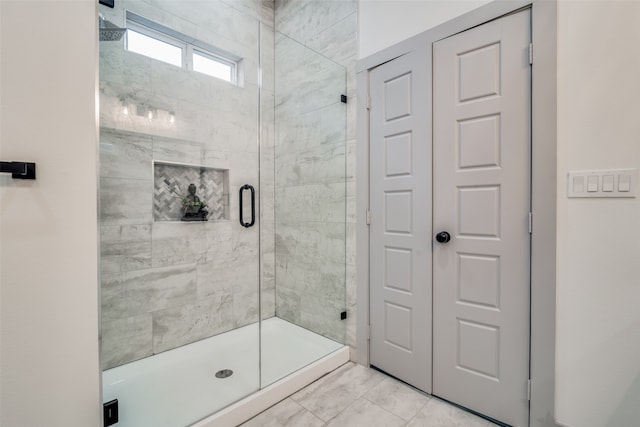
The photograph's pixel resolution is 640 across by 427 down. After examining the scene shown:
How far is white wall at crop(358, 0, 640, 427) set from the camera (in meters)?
1.18

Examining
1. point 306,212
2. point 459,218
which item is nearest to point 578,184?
point 459,218

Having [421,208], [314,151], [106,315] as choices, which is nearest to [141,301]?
[106,315]

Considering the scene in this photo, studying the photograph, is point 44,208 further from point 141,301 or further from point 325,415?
point 325,415

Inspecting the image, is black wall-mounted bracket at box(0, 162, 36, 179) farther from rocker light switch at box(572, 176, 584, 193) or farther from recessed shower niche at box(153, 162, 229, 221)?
rocker light switch at box(572, 176, 584, 193)

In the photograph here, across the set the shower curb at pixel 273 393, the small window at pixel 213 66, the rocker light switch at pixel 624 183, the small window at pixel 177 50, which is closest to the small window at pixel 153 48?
the small window at pixel 177 50

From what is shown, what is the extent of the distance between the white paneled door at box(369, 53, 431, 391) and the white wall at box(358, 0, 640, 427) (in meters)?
0.63

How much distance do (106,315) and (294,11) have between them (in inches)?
113

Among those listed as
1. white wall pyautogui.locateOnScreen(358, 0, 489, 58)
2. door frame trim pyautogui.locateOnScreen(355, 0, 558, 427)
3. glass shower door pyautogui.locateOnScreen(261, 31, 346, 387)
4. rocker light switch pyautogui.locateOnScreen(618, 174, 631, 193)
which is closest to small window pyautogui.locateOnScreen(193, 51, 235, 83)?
glass shower door pyautogui.locateOnScreen(261, 31, 346, 387)

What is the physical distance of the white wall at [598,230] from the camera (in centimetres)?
118

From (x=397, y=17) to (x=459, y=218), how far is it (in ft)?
4.51

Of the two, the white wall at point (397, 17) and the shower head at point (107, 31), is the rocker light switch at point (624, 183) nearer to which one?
the white wall at point (397, 17)

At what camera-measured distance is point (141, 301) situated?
205cm

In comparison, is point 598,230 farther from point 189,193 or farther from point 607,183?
point 189,193

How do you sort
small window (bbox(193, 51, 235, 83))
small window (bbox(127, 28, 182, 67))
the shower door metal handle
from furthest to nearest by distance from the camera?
the shower door metal handle < small window (bbox(193, 51, 235, 83)) < small window (bbox(127, 28, 182, 67))
